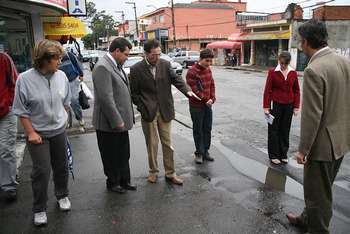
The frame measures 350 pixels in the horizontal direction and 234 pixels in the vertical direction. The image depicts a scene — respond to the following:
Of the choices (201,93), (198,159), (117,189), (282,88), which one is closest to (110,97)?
(117,189)

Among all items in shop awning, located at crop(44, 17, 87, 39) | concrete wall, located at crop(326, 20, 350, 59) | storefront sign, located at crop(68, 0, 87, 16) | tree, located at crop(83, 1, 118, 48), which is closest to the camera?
storefront sign, located at crop(68, 0, 87, 16)

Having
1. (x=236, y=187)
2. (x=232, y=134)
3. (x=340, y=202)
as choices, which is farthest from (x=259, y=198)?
(x=232, y=134)

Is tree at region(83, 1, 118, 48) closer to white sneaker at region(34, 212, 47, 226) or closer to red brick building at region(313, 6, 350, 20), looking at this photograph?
red brick building at region(313, 6, 350, 20)

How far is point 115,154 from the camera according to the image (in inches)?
186

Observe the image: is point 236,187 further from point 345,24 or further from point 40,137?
point 345,24

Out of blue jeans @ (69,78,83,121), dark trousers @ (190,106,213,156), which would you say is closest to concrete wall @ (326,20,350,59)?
blue jeans @ (69,78,83,121)

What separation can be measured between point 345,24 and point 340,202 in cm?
2738

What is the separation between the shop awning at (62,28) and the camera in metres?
12.2

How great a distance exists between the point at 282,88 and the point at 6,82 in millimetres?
3775

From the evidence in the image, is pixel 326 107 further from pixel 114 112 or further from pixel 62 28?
pixel 62 28

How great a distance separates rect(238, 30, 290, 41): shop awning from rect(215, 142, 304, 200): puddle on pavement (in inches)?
1029

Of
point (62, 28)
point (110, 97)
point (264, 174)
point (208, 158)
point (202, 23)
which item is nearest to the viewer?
point (110, 97)

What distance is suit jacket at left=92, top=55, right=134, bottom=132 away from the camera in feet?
14.2

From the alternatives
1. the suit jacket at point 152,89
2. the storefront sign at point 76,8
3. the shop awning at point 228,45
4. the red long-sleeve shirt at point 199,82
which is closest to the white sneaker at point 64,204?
the suit jacket at point 152,89
